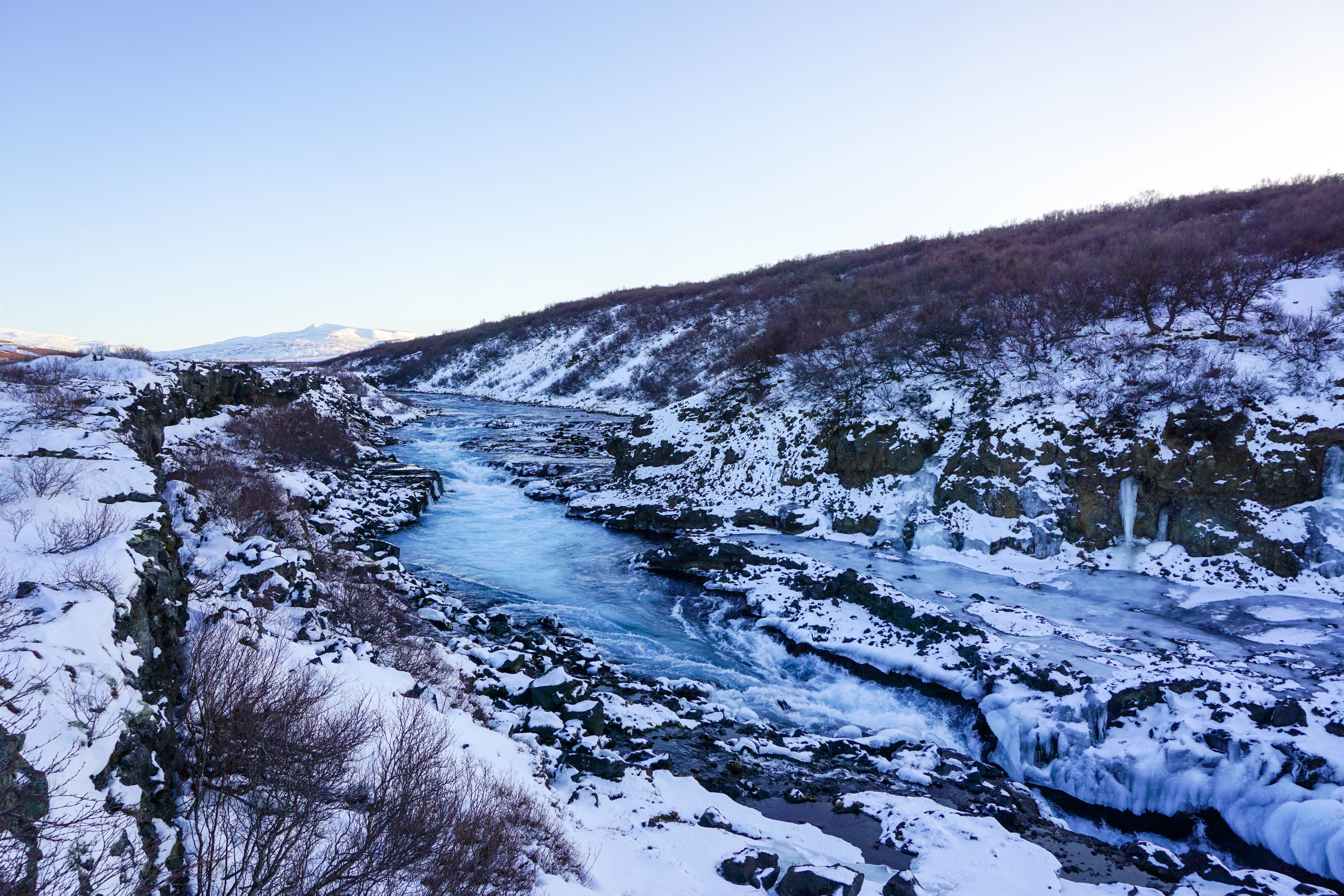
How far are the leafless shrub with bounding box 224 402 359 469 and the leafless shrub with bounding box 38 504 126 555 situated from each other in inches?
581

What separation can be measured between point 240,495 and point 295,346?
441 feet

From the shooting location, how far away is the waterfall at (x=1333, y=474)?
42.5 feet

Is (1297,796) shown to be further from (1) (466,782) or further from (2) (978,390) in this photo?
(2) (978,390)

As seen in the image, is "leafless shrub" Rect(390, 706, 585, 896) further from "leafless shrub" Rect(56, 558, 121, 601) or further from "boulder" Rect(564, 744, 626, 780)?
"leafless shrub" Rect(56, 558, 121, 601)

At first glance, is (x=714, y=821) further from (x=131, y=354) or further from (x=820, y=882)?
(x=131, y=354)

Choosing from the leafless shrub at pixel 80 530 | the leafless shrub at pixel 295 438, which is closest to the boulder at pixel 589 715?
the leafless shrub at pixel 80 530

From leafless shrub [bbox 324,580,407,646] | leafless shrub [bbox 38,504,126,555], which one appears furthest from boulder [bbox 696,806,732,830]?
leafless shrub [bbox 38,504,126,555]

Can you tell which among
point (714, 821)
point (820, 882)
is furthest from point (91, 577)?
point (820, 882)

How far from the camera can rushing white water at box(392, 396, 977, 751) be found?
A: 1071 cm

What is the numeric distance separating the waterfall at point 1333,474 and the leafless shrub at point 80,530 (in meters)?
21.2

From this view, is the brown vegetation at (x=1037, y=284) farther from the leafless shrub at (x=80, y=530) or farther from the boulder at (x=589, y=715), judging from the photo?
the leafless shrub at (x=80, y=530)

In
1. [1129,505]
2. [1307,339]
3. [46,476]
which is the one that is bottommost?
[1129,505]

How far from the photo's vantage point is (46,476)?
9359mm

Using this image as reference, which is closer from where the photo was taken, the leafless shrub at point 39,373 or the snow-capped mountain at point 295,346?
the leafless shrub at point 39,373
